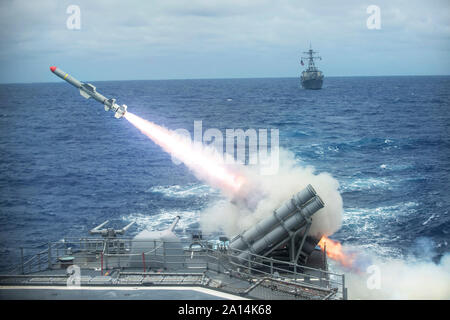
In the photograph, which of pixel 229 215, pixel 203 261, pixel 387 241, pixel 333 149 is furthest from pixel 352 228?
pixel 333 149

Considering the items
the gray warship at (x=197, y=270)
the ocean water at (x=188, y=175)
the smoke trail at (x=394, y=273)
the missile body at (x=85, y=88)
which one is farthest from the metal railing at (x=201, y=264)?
the ocean water at (x=188, y=175)

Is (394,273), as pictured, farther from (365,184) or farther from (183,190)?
(183,190)

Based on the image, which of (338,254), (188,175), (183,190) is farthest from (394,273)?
(188,175)

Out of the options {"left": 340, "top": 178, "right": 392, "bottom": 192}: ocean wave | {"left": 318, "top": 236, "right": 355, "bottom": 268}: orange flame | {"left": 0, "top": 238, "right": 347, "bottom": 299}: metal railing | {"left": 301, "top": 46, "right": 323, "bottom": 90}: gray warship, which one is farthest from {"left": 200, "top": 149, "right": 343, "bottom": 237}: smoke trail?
{"left": 301, "top": 46, "right": 323, "bottom": 90}: gray warship

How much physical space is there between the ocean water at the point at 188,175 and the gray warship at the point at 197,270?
1492 centimetres

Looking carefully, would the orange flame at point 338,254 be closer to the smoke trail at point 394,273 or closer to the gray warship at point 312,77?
the smoke trail at point 394,273

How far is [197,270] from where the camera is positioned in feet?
73.6

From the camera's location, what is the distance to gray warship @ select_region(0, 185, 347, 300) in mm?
19781

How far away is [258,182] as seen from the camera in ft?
85.3

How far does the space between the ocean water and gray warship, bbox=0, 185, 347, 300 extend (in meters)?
14.9

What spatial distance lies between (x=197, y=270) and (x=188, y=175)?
37.7m

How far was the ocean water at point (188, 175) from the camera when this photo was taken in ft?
134

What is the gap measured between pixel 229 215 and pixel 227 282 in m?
6.44
